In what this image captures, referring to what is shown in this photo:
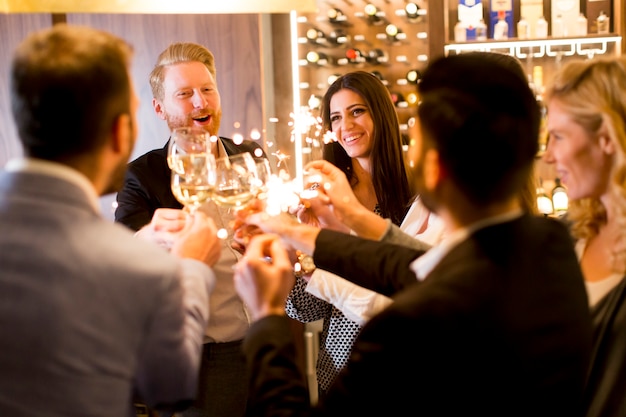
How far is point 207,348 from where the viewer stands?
7.59ft

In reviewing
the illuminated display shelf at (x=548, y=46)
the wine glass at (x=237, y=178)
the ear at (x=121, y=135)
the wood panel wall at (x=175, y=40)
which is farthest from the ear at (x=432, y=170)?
the illuminated display shelf at (x=548, y=46)

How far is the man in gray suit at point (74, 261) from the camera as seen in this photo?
108 centimetres

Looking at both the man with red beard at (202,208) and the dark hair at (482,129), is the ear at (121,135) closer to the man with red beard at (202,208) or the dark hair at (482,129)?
the dark hair at (482,129)

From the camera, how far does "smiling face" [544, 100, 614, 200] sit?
162 centimetres

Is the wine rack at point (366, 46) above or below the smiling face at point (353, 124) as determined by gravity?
above

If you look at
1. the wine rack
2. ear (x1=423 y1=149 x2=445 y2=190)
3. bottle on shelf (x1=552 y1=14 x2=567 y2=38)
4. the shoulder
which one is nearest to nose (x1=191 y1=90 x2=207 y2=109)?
the shoulder

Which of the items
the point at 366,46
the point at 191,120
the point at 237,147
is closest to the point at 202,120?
the point at 191,120

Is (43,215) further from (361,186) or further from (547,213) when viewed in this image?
(547,213)

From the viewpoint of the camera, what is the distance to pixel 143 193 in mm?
2303

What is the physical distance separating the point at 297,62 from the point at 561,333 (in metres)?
3.94

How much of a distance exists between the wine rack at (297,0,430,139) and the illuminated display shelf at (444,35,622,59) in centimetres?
32

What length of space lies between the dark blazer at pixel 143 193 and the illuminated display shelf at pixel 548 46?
103 inches

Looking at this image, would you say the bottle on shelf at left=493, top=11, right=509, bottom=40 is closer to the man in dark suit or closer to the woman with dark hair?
the woman with dark hair

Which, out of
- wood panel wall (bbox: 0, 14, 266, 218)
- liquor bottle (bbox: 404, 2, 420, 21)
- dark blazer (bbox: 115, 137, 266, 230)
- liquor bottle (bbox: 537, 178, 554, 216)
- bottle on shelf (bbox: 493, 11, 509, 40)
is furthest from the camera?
liquor bottle (bbox: 404, 2, 420, 21)
